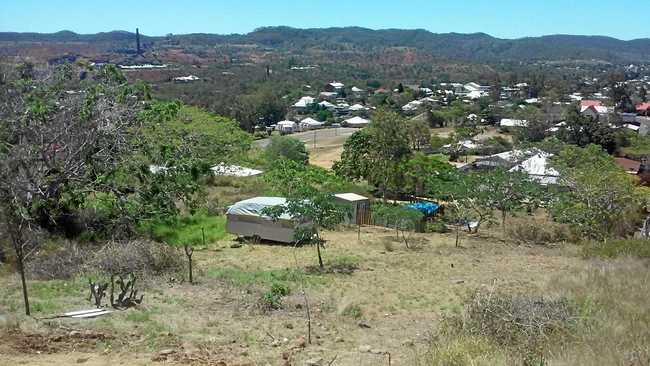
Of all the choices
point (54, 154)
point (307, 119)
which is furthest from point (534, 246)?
point (307, 119)

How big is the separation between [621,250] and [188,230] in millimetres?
10279

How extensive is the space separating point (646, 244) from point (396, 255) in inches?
213

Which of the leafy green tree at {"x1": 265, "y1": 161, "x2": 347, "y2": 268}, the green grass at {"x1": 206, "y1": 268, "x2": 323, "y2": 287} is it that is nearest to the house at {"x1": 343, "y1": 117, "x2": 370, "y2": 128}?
the leafy green tree at {"x1": 265, "y1": 161, "x2": 347, "y2": 268}

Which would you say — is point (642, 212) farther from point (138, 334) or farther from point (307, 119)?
point (307, 119)

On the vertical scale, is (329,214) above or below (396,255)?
above

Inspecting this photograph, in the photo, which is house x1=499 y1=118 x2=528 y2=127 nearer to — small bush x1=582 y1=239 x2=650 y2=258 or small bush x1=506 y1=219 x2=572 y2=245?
small bush x1=506 y1=219 x2=572 y2=245

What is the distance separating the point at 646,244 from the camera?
1416cm

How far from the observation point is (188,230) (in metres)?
16.9

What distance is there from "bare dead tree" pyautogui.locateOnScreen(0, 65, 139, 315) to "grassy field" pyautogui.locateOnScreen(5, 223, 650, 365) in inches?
124

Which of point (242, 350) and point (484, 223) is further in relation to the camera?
point (484, 223)

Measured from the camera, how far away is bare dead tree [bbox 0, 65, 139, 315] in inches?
543

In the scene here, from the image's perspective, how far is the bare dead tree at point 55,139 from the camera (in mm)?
13797

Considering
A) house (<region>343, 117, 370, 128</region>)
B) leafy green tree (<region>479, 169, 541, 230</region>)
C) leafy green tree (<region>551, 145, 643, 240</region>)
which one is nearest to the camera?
leafy green tree (<region>551, 145, 643, 240</region>)

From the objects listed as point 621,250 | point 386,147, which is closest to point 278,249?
point 621,250
